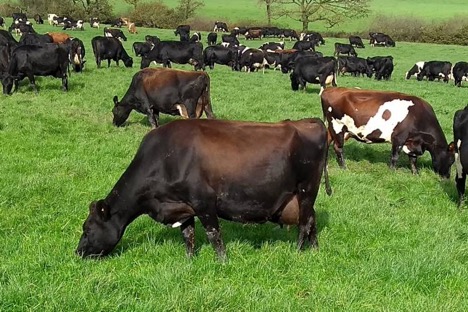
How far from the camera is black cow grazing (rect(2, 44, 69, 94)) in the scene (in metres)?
16.0

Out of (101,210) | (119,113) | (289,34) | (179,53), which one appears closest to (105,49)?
(179,53)

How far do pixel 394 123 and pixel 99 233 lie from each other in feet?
23.4

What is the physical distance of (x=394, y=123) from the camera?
10.5 metres

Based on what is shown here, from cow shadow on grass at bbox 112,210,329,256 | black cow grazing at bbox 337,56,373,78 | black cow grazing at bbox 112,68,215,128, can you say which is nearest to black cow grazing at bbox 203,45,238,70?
black cow grazing at bbox 337,56,373,78

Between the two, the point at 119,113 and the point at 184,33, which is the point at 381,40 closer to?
the point at 184,33

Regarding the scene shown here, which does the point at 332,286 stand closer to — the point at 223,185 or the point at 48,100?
the point at 223,185

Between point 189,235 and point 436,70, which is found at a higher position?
point 189,235

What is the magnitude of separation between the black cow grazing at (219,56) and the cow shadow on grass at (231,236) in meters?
24.1

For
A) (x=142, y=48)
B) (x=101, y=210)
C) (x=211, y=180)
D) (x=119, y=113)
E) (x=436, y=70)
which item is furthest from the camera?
(x=142, y=48)

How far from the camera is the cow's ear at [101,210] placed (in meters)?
5.55

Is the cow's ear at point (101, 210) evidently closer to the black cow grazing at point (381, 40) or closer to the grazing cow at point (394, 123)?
the grazing cow at point (394, 123)

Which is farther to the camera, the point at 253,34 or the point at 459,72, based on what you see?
the point at 253,34

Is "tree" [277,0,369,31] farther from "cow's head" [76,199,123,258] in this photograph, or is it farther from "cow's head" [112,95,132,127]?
"cow's head" [76,199,123,258]

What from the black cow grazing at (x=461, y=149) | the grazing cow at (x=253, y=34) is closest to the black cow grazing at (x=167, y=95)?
the black cow grazing at (x=461, y=149)
